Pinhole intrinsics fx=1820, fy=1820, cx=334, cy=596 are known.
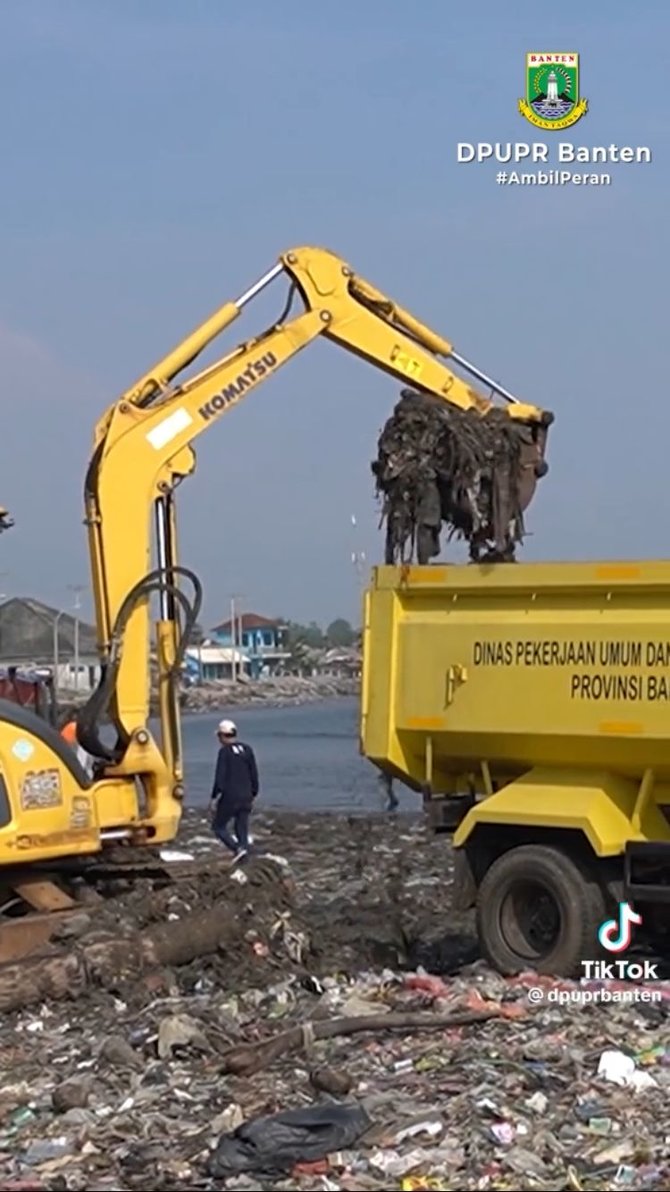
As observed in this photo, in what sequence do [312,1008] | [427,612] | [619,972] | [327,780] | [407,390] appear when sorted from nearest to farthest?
[312,1008], [619,972], [427,612], [407,390], [327,780]

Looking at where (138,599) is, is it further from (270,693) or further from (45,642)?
(270,693)

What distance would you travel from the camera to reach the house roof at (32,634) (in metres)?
11.2

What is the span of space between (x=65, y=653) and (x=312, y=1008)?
13.0 ft

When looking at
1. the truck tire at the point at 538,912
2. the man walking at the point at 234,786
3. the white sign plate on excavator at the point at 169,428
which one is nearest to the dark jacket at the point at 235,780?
the man walking at the point at 234,786

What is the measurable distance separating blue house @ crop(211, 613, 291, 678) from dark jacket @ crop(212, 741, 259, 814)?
11024cm

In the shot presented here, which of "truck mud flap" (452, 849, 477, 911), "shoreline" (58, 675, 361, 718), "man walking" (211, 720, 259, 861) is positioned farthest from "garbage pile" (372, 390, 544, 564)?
"shoreline" (58, 675, 361, 718)

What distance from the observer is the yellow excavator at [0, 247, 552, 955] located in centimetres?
980

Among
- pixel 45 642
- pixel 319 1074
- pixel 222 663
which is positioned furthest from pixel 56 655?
pixel 222 663

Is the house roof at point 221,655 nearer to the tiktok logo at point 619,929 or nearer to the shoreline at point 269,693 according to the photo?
the shoreline at point 269,693

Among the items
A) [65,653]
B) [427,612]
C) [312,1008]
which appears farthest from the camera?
[65,653]

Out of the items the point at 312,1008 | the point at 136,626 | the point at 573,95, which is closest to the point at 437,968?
the point at 312,1008

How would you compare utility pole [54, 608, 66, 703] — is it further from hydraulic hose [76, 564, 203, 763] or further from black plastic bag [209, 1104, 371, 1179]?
black plastic bag [209, 1104, 371, 1179]

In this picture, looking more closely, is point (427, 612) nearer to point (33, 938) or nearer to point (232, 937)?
point (232, 937)

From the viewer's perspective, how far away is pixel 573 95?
1236cm
